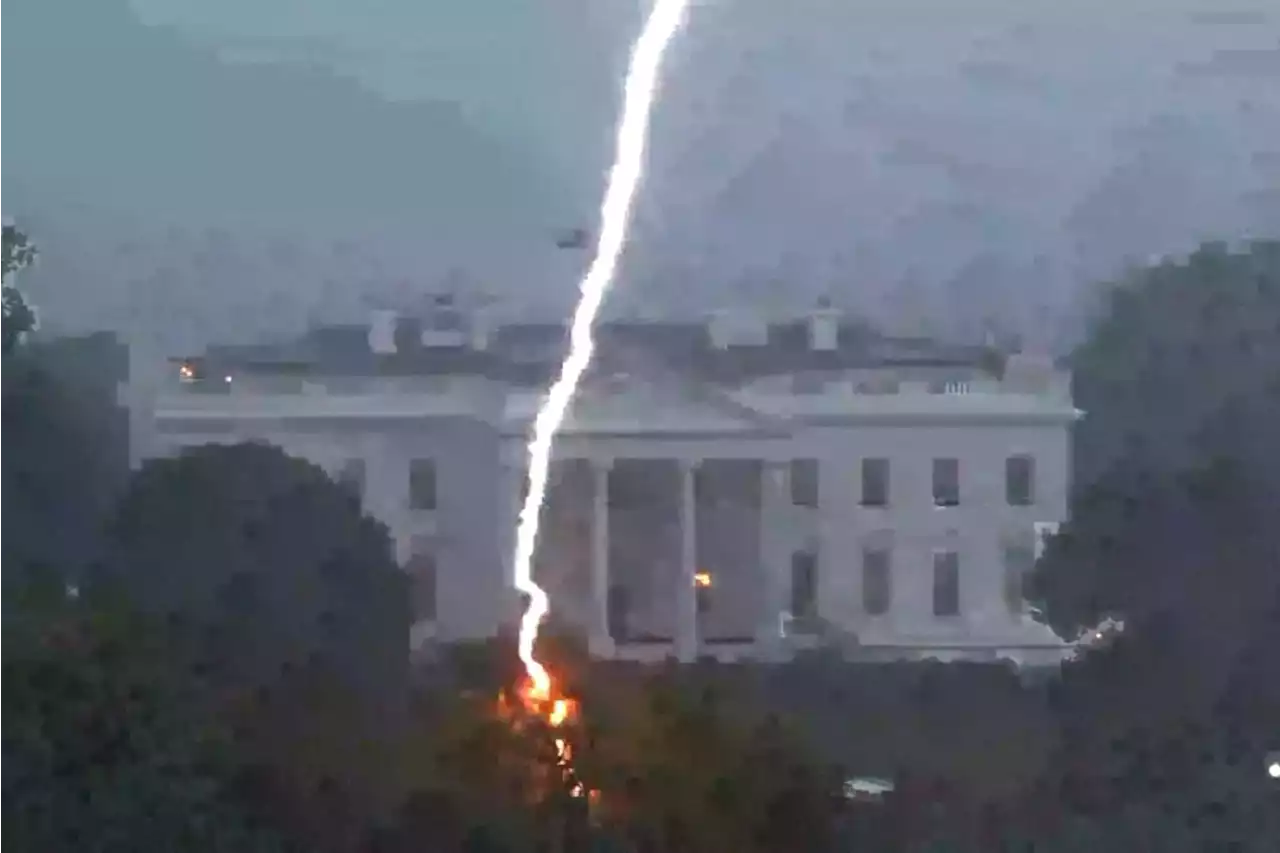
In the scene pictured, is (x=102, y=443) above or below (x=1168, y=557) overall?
above

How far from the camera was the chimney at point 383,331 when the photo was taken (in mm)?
3229

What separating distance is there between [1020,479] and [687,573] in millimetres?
638

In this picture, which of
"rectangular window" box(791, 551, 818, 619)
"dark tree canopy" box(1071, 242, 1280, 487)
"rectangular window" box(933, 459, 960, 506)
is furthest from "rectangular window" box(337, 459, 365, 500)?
"dark tree canopy" box(1071, 242, 1280, 487)

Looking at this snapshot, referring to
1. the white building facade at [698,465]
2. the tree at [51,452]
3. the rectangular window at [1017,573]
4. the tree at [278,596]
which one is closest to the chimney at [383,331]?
the white building facade at [698,465]

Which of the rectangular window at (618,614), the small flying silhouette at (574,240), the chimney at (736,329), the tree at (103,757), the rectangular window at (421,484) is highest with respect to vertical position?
the small flying silhouette at (574,240)

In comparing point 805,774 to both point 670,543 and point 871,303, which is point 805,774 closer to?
point 670,543

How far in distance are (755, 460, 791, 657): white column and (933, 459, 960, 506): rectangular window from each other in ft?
0.89

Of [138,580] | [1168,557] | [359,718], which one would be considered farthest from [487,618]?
[1168,557]

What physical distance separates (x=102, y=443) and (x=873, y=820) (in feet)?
5.04

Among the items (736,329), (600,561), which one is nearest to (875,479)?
(736,329)

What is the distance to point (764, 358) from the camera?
128 inches

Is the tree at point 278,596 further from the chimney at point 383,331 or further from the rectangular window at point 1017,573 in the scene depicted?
the rectangular window at point 1017,573

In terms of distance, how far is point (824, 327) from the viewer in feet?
10.7

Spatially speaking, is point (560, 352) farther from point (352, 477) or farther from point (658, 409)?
point (352, 477)
